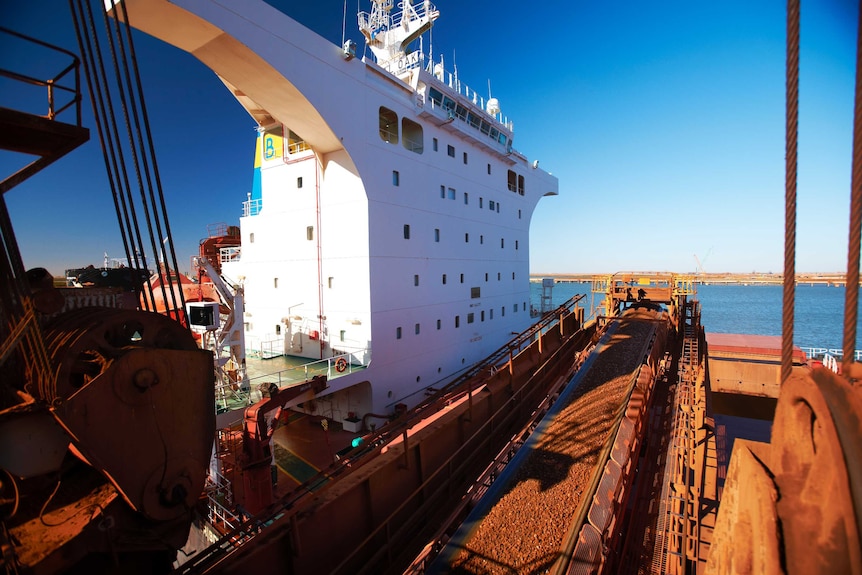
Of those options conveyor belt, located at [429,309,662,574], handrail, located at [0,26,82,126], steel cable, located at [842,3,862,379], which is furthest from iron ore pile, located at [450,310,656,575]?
handrail, located at [0,26,82,126]

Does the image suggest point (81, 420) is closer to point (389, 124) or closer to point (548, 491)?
point (548, 491)

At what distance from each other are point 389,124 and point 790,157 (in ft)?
49.5

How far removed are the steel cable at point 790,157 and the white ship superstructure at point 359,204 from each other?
10.4 metres

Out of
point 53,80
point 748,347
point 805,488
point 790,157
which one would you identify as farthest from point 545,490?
point 748,347

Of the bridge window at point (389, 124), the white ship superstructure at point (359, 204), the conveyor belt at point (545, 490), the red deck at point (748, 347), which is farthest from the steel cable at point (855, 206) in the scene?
the red deck at point (748, 347)

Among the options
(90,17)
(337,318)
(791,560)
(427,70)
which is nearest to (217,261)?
(337,318)

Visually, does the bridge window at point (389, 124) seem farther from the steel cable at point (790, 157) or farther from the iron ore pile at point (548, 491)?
the steel cable at point (790, 157)

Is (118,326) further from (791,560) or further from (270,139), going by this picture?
(270,139)

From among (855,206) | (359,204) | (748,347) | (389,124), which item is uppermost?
(389,124)

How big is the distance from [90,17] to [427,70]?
1524cm

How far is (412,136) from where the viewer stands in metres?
15.7

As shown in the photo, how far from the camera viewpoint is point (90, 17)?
3.85 m

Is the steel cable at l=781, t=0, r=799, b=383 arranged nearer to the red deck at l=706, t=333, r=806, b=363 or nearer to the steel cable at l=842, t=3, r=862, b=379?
the steel cable at l=842, t=3, r=862, b=379

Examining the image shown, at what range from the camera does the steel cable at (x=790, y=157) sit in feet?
5.58
